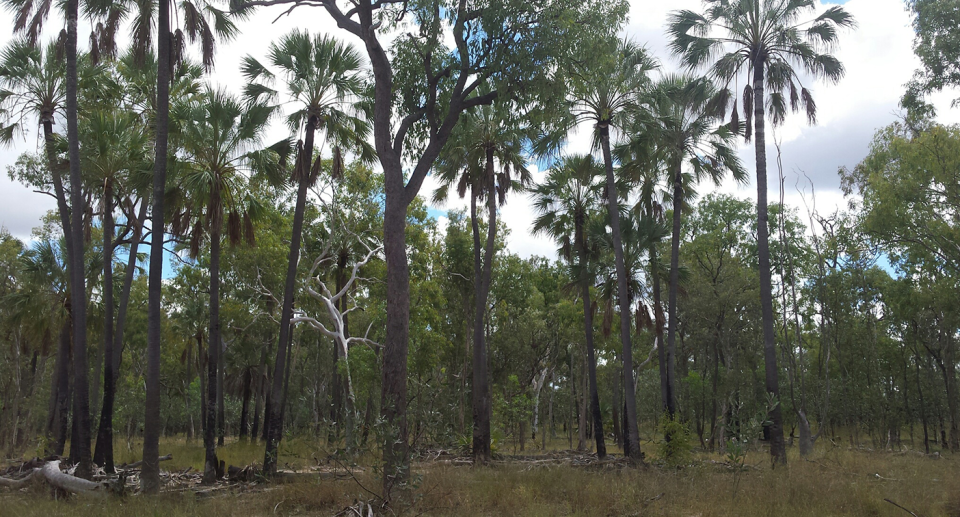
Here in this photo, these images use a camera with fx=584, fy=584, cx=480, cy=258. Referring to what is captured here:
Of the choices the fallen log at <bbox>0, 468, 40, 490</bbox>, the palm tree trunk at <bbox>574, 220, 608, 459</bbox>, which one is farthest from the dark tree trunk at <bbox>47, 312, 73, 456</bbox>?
the palm tree trunk at <bbox>574, 220, 608, 459</bbox>

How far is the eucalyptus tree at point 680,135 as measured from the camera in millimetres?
17562

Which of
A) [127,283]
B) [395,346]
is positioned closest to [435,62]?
[395,346]

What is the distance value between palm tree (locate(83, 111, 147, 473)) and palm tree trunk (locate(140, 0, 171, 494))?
11.5 feet

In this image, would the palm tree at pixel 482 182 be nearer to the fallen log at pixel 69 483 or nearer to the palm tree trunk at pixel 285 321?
the palm tree trunk at pixel 285 321

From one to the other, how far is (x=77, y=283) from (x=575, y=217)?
1689 cm

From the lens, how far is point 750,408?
32.4 meters

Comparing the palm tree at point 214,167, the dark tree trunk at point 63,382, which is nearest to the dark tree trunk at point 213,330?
the palm tree at point 214,167

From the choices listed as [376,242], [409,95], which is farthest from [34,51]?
[376,242]

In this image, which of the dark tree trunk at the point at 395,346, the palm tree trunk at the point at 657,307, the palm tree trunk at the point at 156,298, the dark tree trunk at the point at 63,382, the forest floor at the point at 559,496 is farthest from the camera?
the palm tree trunk at the point at 657,307

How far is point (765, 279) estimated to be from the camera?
15352 mm

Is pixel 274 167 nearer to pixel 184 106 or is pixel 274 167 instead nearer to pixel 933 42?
pixel 184 106

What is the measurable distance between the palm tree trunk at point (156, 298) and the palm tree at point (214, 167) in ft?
8.17

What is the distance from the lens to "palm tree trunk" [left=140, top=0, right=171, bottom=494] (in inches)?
426

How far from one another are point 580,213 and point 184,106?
14.5 meters
